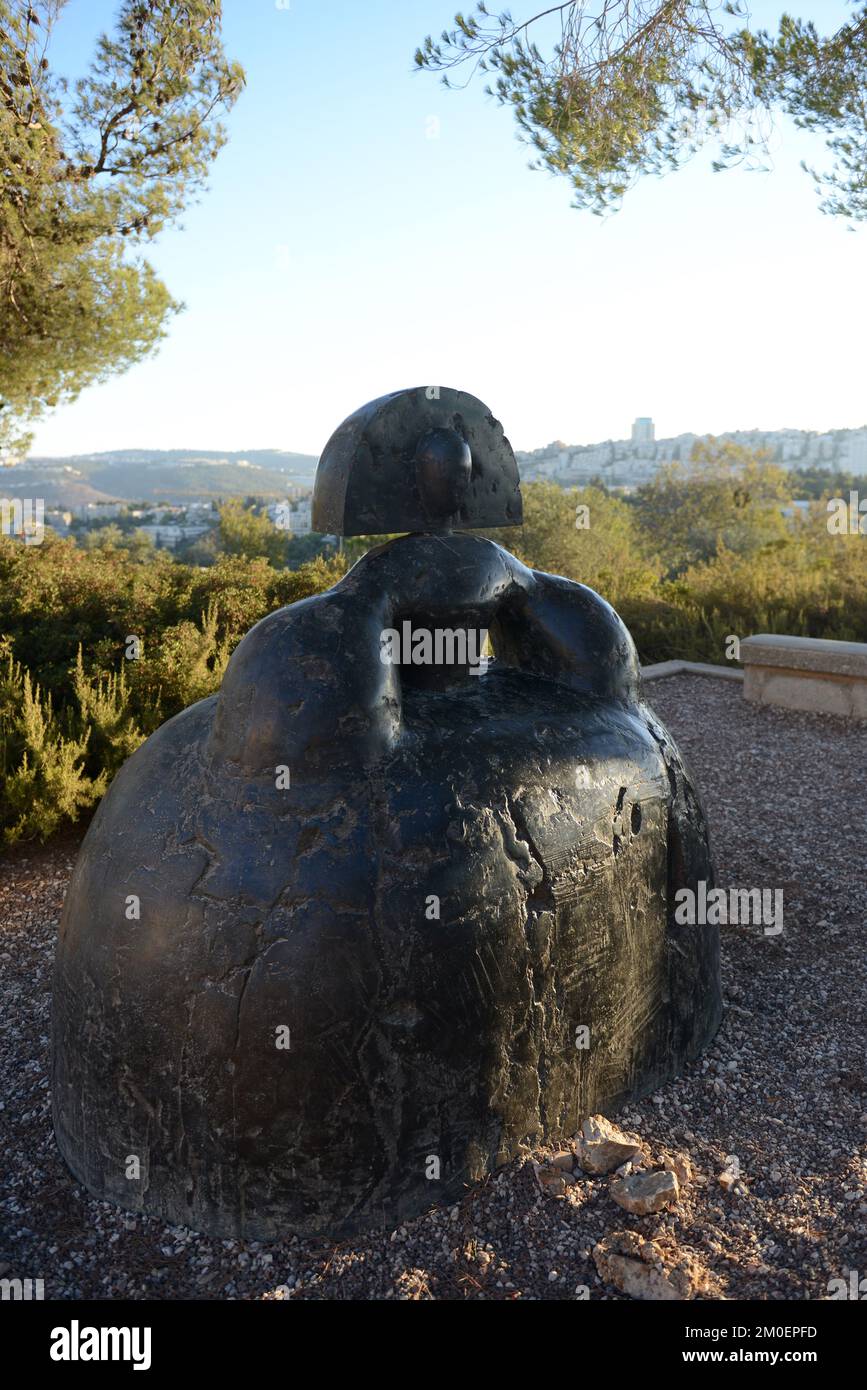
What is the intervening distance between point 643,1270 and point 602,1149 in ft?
1.19

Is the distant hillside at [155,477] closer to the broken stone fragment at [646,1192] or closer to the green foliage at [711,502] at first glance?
the green foliage at [711,502]

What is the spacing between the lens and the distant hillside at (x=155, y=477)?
57.7 m

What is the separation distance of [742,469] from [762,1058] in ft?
137

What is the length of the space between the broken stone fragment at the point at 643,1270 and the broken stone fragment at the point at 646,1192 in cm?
12

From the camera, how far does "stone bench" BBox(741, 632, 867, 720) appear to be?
25.7ft

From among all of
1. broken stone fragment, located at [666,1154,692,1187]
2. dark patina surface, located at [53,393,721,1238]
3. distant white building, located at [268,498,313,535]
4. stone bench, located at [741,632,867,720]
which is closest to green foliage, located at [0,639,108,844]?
distant white building, located at [268,498,313,535]

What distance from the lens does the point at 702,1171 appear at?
264cm

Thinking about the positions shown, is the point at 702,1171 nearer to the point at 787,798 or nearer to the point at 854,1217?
the point at 854,1217

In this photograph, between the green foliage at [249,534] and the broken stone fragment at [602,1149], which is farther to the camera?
the green foliage at [249,534]

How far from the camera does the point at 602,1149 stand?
2.58 metres

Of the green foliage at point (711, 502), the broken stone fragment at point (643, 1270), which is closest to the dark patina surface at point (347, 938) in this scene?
the broken stone fragment at point (643, 1270)

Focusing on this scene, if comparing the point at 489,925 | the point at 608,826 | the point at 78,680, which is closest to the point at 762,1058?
the point at 608,826

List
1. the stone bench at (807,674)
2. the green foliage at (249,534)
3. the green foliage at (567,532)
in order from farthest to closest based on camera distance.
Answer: the green foliage at (567,532)
the green foliage at (249,534)
the stone bench at (807,674)
